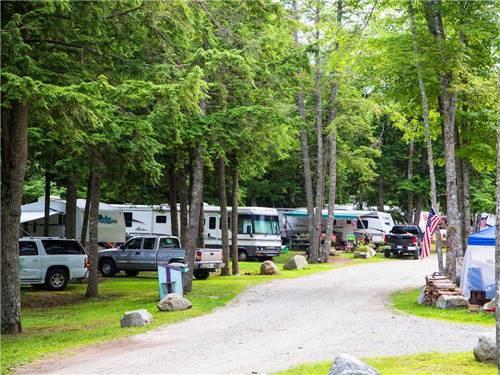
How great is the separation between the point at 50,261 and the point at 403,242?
21391 millimetres

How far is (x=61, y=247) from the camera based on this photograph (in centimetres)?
2084

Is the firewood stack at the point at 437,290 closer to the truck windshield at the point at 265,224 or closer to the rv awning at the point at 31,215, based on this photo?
the truck windshield at the point at 265,224

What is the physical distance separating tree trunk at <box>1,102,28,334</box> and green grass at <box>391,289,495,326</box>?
336 inches

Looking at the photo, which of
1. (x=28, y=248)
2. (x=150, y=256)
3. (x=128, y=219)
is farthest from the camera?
(x=128, y=219)

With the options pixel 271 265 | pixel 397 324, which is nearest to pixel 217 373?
pixel 397 324

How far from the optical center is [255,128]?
60.4 ft

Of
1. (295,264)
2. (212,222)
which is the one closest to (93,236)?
(295,264)

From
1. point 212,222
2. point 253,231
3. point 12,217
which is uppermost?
point 212,222

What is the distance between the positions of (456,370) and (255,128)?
11299mm

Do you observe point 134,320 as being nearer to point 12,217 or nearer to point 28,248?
point 12,217

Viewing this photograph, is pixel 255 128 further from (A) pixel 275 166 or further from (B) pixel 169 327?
(A) pixel 275 166

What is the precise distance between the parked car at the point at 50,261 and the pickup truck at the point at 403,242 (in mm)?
20174

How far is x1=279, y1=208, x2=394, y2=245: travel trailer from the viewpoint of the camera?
42.7 meters

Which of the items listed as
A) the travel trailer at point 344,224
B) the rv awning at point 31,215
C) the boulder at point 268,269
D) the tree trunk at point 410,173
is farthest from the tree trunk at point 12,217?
the tree trunk at point 410,173
